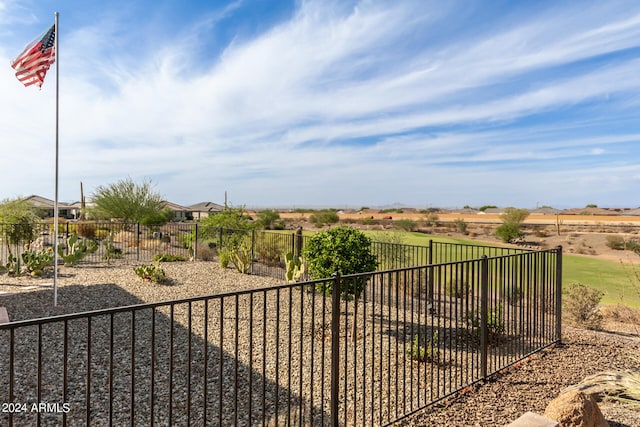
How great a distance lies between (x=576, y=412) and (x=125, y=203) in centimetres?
3434

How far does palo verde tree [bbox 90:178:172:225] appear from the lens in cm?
3238

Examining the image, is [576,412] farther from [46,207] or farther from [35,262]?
[46,207]

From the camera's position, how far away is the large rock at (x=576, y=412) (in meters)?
3.41

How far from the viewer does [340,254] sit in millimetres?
7211

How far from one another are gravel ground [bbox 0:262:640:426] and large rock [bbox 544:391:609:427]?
560mm

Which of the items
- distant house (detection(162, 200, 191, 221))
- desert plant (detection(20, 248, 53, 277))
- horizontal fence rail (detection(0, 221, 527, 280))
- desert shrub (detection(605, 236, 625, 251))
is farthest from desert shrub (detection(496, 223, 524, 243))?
distant house (detection(162, 200, 191, 221))

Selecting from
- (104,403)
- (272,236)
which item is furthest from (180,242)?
(104,403)

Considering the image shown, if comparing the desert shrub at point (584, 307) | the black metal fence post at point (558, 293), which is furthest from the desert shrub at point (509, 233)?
the black metal fence post at point (558, 293)

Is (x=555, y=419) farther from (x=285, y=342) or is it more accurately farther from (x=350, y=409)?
(x=285, y=342)

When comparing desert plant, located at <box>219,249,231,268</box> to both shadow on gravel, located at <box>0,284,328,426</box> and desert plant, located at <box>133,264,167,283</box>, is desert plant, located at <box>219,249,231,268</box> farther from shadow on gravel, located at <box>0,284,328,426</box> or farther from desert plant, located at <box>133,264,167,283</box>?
shadow on gravel, located at <box>0,284,328,426</box>

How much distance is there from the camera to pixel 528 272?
6090 mm

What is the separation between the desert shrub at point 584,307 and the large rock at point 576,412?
5337 millimetres

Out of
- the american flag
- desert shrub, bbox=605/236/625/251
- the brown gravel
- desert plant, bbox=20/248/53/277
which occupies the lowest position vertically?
desert shrub, bbox=605/236/625/251

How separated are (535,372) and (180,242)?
1961 cm
